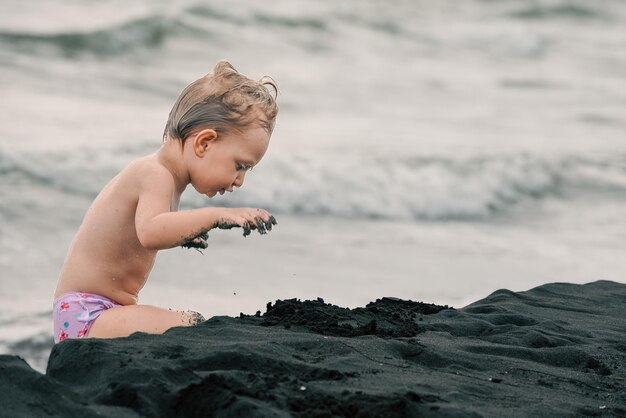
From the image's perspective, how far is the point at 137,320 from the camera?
376 cm

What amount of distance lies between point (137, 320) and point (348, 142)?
8310 millimetres

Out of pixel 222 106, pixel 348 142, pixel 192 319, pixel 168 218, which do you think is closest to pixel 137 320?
pixel 192 319

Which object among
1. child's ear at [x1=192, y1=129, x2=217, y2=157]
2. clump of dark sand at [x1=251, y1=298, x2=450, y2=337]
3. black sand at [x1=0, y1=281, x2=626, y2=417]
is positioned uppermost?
child's ear at [x1=192, y1=129, x2=217, y2=157]

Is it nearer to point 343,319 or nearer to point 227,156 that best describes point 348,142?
point 343,319

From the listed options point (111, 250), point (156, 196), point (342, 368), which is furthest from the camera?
point (111, 250)

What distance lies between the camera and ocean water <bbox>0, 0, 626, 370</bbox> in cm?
752

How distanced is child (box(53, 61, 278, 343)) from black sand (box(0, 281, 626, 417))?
0.35 m

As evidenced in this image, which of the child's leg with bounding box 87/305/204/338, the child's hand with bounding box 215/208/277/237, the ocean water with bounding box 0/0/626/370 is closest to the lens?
the child's hand with bounding box 215/208/277/237

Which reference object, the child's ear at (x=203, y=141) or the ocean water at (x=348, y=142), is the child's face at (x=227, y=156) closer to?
the child's ear at (x=203, y=141)

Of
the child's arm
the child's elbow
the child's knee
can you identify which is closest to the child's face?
the child's arm

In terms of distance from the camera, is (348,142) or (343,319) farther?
(348,142)

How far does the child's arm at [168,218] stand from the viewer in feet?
11.1

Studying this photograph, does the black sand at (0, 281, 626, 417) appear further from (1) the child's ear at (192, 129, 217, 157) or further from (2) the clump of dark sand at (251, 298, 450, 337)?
(1) the child's ear at (192, 129, 217, 157)

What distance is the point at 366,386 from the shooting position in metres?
3.04
